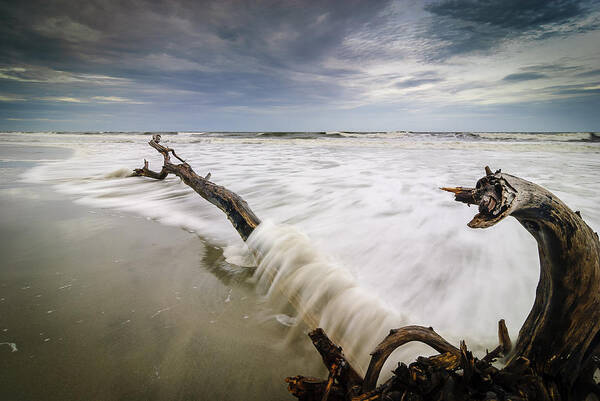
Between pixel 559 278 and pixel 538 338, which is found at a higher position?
pixel 559 278

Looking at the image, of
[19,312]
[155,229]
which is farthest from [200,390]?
[155,229]

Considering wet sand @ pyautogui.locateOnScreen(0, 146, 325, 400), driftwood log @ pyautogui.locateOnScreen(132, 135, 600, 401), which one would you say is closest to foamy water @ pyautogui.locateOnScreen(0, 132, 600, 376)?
wet sand @ pyautogui.locateOnScreen(0, 146, 325, 400)

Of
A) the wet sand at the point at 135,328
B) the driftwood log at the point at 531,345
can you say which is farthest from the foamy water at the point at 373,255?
the driftwood log at the point at 531,345

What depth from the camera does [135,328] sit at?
1881 mm

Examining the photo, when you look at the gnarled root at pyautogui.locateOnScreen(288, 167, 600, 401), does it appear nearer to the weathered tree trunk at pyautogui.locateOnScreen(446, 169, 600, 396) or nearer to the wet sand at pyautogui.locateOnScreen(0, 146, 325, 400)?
the weathered tree trunk at pyautogui.locateOnScreen(446, 169, 600, 396)

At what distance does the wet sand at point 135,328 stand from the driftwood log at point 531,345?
640 millimetres

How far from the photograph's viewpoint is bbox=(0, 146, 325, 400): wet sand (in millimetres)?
1469

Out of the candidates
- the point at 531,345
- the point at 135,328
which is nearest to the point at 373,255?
the point at 531,345

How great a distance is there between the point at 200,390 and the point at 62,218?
4.19 metres

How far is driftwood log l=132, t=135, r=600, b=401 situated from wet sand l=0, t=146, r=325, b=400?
64cm

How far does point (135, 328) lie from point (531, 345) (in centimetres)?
216

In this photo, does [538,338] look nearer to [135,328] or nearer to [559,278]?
[559,278]

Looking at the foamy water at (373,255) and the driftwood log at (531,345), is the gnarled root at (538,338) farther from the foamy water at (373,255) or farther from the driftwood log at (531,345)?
the foamy water at (373,255)

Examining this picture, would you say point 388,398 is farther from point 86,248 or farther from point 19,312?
point 86,248
